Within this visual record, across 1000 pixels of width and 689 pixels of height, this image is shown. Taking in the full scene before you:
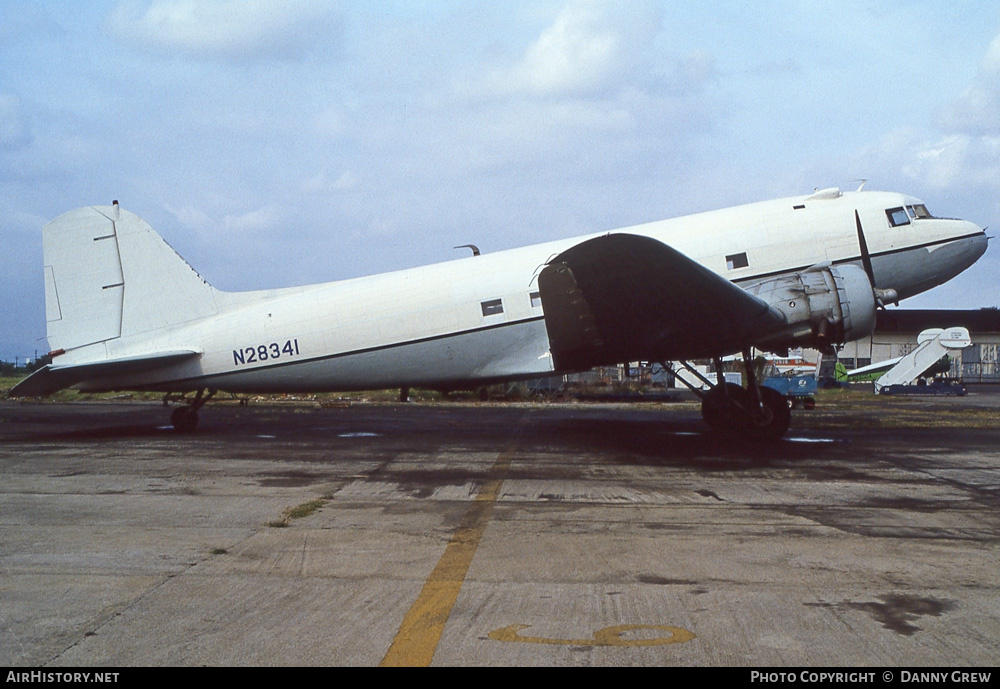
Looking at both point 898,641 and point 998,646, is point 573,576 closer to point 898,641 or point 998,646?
point 898,641

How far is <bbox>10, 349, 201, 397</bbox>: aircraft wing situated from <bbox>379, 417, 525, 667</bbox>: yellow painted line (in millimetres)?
8981

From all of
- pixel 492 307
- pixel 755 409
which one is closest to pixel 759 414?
pixel 755 409

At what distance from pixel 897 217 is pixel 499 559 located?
1241cm

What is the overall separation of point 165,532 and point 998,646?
5890mm

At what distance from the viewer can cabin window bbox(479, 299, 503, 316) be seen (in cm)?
1397

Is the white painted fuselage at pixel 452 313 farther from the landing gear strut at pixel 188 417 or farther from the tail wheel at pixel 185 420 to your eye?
the tail wheel at pixel 185 420

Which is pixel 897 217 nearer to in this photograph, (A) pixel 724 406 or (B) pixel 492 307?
(A) pixel 724 406

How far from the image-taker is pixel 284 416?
2125cm

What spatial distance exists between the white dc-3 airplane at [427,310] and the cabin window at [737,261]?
0.09 feet

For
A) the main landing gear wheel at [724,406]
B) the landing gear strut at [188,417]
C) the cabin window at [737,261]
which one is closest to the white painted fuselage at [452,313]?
the cabin window at [737,261]

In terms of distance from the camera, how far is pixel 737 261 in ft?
45.7

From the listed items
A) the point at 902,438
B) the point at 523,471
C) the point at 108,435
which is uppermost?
the point at 108,435

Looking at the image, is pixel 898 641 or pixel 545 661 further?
pixel 898 641

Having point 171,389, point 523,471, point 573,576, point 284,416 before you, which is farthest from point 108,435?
point 573,576
